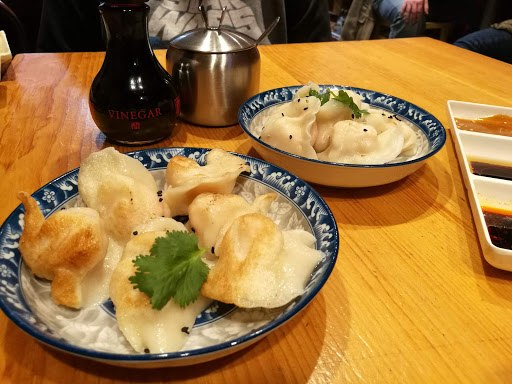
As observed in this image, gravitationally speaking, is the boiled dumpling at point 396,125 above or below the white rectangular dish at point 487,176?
above

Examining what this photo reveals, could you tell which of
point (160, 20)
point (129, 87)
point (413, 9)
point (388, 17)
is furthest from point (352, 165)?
point (388, 17)

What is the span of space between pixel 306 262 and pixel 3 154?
3.60 ft

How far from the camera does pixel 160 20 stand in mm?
2578

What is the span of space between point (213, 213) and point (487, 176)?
36.8 inches

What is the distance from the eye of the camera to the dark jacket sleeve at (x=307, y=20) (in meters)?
3.11

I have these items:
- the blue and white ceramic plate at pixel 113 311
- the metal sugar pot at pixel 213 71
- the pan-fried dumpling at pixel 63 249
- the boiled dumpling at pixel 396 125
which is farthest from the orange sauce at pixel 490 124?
the pan-fried dumpling at pixel 63 249

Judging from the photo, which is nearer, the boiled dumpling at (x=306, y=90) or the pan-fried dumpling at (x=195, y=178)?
the pan-fried dumpling at (x=195, y=178)

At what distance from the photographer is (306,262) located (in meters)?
0.71

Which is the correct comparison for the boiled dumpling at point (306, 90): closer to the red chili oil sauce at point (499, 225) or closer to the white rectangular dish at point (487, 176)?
the white rectangular dish at point (487, 176)

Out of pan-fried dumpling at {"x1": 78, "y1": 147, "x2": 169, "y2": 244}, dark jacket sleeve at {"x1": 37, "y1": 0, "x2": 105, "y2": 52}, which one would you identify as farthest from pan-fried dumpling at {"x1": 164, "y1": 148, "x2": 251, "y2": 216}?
dark jacket sleeve at {"x1": 37, "y1": 0, "x2": 105, "y2": 52}

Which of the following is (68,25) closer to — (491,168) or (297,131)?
(297,131)

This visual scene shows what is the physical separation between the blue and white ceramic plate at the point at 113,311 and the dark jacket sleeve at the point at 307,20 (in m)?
2.61

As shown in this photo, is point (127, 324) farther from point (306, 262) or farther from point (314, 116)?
point (314, 116)

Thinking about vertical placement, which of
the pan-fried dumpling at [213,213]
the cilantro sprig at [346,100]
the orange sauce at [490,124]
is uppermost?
the cilantro sprig at [346,100]
